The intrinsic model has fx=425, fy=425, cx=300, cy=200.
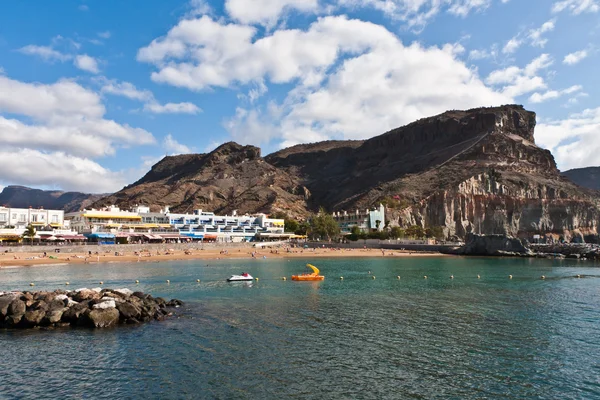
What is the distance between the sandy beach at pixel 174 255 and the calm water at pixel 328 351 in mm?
47261

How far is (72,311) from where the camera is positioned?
→ 1108 inches

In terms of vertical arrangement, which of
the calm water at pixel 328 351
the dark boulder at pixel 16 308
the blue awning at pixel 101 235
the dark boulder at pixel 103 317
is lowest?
the calm water at pixel 328 351

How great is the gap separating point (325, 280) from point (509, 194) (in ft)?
448

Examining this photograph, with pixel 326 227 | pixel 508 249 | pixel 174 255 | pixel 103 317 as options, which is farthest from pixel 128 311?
pixel 326 227

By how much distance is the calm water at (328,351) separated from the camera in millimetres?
17484

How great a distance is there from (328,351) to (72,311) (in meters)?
17.6

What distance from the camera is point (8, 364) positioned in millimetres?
20312

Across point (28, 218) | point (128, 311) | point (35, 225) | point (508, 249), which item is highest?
point (28, 218)

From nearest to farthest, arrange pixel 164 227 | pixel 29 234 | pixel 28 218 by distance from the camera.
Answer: pixel 29 234, pixel 28 218, pixel 164 227

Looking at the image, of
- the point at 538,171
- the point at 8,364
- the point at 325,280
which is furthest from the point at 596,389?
the point at 538,171

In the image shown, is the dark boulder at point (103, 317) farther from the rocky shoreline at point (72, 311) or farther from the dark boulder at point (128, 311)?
the dark boulder at point (128, 311)

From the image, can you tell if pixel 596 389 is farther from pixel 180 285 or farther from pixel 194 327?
pixel 180 285

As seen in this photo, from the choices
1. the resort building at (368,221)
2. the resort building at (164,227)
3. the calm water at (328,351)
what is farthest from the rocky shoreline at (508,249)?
the calm water at (328,351)

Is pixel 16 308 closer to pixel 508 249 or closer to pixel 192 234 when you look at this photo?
pixel 192 234
